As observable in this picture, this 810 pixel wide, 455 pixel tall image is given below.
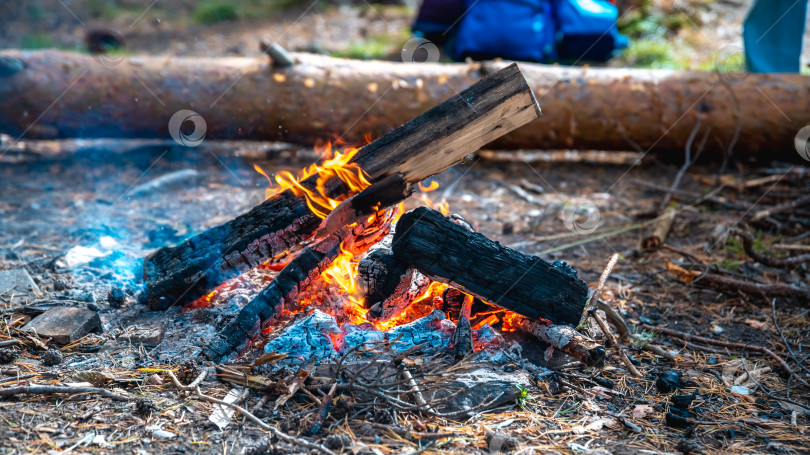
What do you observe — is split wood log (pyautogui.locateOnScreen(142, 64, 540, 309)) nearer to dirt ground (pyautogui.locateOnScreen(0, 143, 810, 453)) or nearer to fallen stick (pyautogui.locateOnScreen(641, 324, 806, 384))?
dirt ground (pyautogui.locateOnScreen(0, 143, 810, 453))

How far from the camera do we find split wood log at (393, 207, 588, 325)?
303 cm

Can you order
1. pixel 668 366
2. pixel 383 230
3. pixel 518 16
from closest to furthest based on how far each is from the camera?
pixel 668 366 → pixel 383 230 → pixel 518 16

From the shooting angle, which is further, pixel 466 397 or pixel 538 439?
pixel 466 397

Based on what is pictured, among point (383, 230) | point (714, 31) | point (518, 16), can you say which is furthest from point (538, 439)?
point (714, 31)

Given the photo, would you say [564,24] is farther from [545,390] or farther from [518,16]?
[545,390]

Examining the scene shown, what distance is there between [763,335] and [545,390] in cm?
162

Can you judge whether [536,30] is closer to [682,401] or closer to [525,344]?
[525,344]

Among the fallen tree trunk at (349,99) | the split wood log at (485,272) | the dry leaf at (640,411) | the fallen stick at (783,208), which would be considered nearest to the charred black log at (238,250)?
the split wood log at (485,272)

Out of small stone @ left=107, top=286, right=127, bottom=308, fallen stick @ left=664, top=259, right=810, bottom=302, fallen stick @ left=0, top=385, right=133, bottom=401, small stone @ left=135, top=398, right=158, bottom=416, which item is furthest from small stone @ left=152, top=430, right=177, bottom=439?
fallen stick @ left=664, top=259, right=810, bottom=302

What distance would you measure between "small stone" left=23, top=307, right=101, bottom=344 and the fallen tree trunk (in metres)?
3.18

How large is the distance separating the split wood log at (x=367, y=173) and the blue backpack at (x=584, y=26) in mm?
5569

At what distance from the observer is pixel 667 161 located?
666cm

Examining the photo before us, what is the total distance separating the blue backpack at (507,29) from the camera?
25.4 feet

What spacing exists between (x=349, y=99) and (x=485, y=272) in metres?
3.49
